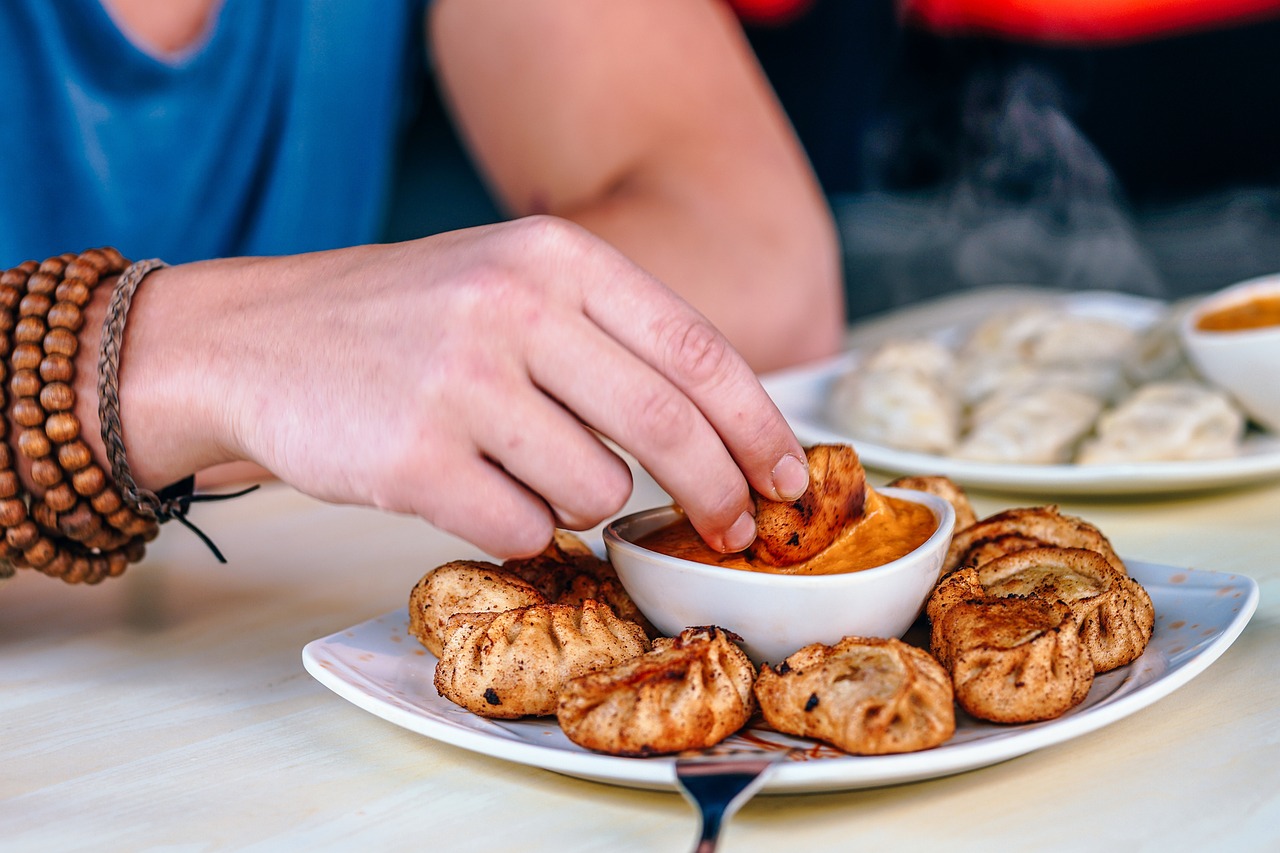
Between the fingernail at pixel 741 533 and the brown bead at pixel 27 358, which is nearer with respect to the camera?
the fingernail at pixel 741 533

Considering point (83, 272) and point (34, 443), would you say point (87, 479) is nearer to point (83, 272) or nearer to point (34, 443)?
point (34, 443)

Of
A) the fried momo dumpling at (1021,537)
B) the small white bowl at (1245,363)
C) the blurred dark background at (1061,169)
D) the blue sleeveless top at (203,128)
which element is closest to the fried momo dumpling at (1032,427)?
the small white bowl at (1245,363)

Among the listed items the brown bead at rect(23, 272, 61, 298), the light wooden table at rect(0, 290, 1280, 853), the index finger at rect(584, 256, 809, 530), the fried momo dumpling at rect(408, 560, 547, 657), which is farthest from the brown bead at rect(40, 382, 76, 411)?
the index finger at rect(584, 256, 809, 530)

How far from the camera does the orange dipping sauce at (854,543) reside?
931mm

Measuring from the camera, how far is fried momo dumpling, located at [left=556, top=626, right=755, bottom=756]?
29.9 inches

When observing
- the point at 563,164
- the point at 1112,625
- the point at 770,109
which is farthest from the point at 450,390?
the point at 770,109

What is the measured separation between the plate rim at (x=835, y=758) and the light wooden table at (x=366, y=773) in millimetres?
24

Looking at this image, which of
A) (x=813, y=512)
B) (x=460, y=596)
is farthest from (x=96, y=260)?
(x=813, y=512)

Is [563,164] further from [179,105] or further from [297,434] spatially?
[297,434]

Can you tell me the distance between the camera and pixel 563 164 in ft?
7.93

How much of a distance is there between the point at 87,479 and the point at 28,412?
0.25 feet

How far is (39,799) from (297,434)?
1.01ft

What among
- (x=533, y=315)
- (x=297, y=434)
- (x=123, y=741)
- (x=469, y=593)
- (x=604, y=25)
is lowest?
(x=123, y=741)

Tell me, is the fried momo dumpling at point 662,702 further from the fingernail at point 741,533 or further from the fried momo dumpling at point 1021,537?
the fried momo dumpling at point 1021,537
